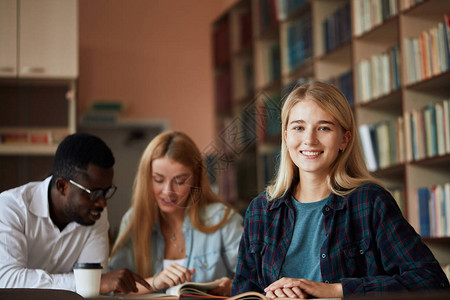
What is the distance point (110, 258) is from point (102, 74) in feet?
11.7

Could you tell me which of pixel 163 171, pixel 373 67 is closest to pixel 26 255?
pixel 163 171

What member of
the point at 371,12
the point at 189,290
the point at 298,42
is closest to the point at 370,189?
the point at 189,290

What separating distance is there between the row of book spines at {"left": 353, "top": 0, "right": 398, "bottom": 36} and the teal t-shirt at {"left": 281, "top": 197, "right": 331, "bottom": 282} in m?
1.86

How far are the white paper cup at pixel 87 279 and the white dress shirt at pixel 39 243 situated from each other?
0.08 metres

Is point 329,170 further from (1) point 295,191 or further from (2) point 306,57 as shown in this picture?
(2) point 306,57

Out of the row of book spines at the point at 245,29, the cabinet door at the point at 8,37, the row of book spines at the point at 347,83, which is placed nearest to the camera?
the cabinet door at the point at 8,37

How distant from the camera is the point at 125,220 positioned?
75.5 inches

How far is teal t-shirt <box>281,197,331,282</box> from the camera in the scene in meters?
1.43

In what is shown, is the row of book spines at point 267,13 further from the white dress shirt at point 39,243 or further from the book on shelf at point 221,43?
the white dress shirt at point 39,243

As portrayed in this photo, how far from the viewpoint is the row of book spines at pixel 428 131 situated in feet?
8.96

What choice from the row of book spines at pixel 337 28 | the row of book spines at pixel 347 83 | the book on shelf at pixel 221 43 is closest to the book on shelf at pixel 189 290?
the row of book spines at pixel 347 83

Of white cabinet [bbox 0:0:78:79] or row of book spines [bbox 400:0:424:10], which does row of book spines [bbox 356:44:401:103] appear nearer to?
row of book spines [bbox 400:0:424:10]

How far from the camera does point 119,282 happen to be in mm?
1571

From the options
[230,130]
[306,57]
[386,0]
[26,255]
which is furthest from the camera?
[306,57]
